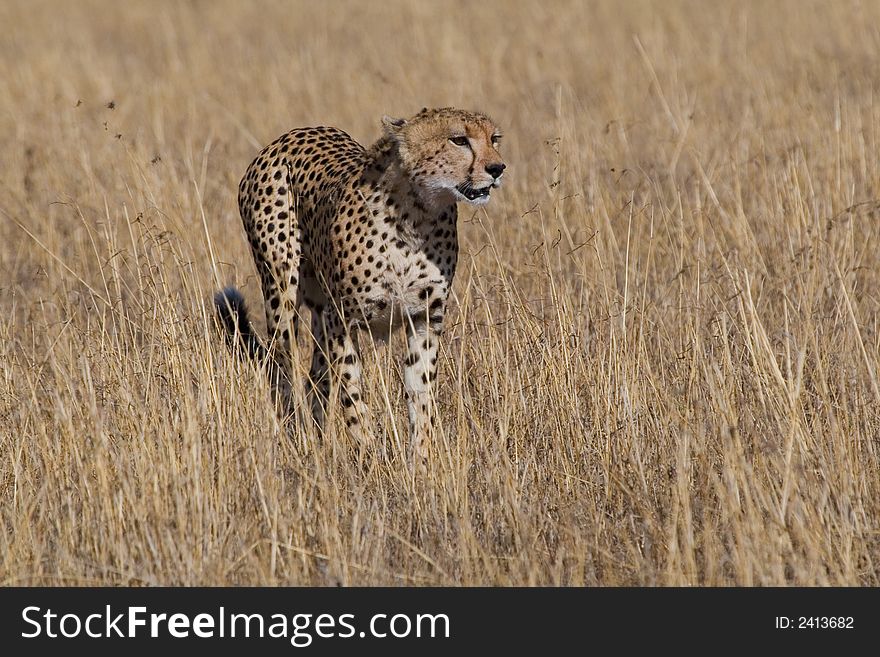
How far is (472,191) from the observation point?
3.60 metres

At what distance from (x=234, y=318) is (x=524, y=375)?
0.84 metres

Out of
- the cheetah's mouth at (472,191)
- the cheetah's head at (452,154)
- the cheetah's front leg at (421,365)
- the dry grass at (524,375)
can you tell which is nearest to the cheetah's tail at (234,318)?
the dry grass at (524,375)

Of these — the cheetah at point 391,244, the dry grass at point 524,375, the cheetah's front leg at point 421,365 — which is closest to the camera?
the dry grass at point 524,375

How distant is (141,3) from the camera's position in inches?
453

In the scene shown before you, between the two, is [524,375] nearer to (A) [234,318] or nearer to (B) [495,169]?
(B) [495,169]

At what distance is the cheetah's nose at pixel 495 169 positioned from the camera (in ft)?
11.7

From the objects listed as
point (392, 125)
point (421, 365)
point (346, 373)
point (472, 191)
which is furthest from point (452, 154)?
Result: point (346, 373)

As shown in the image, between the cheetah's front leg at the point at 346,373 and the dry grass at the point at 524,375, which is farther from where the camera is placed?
the cheetah's front leg at the point at 346,373

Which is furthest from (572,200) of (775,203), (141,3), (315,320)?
(141,3)

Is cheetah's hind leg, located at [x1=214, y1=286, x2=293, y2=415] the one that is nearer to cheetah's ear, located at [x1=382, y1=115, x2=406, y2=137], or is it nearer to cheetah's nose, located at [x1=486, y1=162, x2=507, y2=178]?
cheetah's ear, located at [x1=382, y1=115, x2=406, y2=137]

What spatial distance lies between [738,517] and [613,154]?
3.24 meters

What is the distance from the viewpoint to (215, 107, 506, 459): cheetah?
3.66m

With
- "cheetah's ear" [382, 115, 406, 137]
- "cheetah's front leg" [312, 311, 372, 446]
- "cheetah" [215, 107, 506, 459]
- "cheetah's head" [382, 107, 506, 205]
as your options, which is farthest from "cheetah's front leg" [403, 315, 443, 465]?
"cheetah's ear" [382, 115, 406, 137]

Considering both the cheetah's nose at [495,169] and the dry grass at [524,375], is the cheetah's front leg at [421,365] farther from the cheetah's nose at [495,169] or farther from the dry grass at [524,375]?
the cheetah's nose at [495,169]
